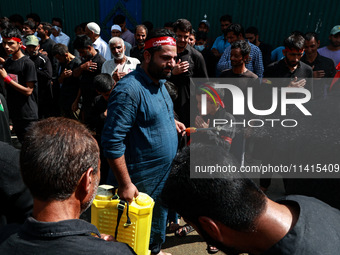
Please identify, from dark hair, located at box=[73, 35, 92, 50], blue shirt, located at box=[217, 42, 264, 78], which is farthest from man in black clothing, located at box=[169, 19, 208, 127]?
dark hair, located at box=[73, 35, 92, 50]

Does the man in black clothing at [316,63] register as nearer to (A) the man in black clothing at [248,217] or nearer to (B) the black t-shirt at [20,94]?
(A) the man in black clothing at [248,217]

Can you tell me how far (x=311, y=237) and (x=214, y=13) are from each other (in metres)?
7.03

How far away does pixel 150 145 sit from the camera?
244cm

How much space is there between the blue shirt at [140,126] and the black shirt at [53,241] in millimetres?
1150

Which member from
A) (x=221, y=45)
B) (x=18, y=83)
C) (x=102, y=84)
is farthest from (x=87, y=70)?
(x=221, y=45)

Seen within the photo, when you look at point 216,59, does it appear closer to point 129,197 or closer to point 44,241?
point 129,197

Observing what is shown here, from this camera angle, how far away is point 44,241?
3.51 ft

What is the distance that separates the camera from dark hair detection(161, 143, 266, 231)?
122cm

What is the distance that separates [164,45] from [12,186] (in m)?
1.55

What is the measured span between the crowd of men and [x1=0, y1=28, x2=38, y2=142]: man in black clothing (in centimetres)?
1

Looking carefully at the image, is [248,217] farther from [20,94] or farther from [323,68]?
[323,68]

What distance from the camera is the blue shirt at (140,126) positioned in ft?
7.40

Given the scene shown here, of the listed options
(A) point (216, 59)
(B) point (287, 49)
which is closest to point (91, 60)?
(A) point (216, 59)

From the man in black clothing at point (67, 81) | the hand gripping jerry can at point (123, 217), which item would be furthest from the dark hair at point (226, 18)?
the hand gripping jerry can at point (123, 217)
